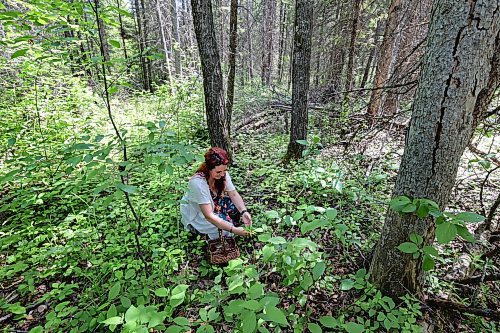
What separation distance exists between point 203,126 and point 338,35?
5549 mm

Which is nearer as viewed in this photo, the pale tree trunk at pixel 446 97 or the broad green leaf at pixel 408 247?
the pale tree trunk at pixel 446 97

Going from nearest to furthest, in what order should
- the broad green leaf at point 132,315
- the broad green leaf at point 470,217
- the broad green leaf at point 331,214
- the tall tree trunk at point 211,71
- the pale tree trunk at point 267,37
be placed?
the broad green leaf at point 470,217
the broad green leaf at point 132,315
the broad green leaf at point 331,214
the tall tree trunk at point 211,71
the pale tree trunk at point 267,37

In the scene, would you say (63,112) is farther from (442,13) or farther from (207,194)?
(442,13)

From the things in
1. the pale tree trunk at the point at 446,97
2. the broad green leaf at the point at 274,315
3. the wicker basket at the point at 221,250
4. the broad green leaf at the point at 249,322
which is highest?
the pale tree trunk at the point at 446,97

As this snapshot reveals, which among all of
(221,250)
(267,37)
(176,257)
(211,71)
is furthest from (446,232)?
(267,37)

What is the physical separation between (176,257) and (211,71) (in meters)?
3.21

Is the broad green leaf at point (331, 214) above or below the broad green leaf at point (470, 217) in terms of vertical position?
below

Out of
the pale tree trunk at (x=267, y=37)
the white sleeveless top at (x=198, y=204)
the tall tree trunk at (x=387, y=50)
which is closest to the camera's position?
the white sleeveless top at (x=198, y=204)

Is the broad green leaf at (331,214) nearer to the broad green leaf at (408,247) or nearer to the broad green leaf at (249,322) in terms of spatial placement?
the broad green leaf at (408,247)

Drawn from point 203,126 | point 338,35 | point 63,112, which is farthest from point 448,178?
point 338,35

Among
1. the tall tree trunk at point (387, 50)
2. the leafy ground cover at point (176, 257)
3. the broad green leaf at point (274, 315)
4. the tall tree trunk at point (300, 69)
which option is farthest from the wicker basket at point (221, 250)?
the tall tree trunk at point (387, 50)

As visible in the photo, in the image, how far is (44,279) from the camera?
275 centimetres

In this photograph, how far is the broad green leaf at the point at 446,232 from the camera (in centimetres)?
125

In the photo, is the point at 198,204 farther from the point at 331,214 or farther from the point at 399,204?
the point at 399,204
